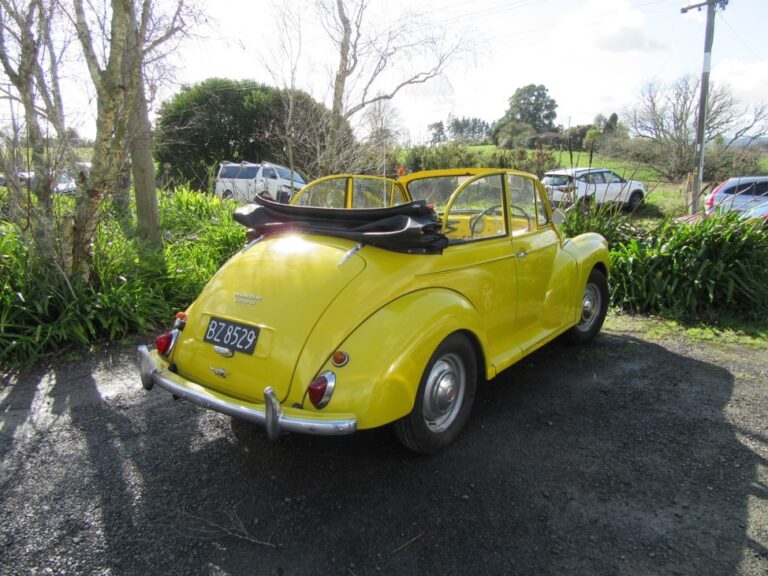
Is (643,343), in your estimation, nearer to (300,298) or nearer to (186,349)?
(300,298)

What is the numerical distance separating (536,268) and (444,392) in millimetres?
1506

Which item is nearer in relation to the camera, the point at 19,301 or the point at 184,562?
the point at 184,562

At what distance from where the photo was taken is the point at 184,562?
7.02ft

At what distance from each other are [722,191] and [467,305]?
35.3 feet

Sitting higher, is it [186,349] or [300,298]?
[300,298]

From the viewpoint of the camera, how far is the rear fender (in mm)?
2396

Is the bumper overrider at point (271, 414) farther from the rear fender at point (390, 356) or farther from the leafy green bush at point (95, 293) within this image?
the leafy green bush at point (95, 293)

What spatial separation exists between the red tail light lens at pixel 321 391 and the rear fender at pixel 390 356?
29 mm

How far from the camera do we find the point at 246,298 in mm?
2863

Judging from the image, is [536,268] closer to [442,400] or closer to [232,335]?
[442,400]

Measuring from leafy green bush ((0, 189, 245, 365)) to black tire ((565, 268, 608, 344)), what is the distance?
14.5 feet

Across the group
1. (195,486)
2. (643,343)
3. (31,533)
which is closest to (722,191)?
(643,343)

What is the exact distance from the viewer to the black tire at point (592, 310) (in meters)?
4.78

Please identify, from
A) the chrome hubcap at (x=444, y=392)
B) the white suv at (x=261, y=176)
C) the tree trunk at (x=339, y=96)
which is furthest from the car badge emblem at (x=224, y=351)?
the white suv at (x=261, y=176)
